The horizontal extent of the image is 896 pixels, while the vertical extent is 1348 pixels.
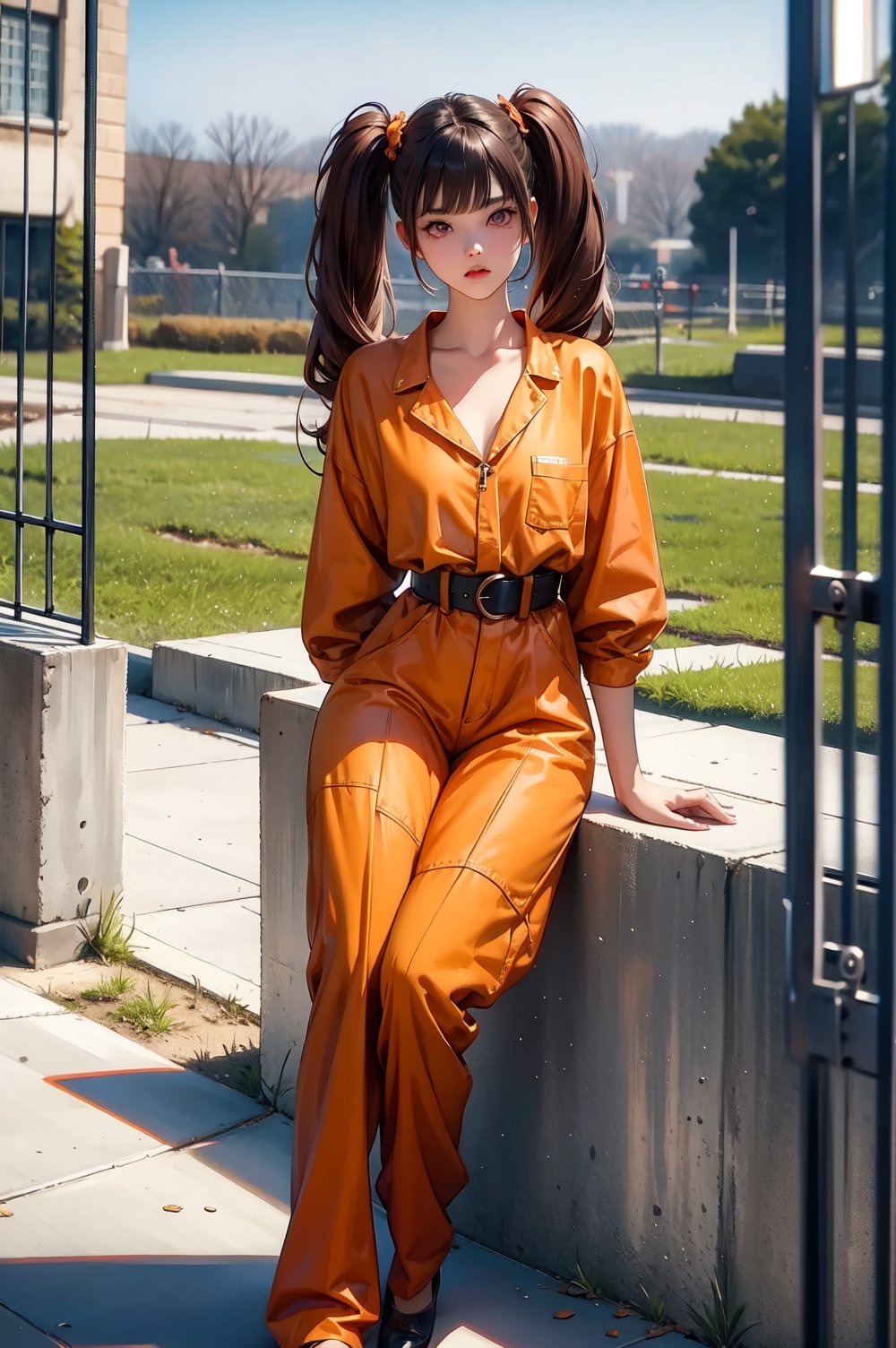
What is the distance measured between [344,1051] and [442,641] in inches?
26.8

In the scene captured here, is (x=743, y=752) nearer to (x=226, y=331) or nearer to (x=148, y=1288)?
(x=148, y=1288)

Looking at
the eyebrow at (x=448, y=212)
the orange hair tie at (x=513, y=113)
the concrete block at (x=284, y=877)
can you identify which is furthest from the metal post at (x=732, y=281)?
the eyebrow at (x=448, y=212)

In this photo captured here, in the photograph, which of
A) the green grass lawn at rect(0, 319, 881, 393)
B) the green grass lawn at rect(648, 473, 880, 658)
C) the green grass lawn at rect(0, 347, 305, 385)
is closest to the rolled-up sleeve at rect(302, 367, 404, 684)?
the green grass lawn at rect(648, 473, 880, 658)

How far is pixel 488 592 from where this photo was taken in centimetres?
270

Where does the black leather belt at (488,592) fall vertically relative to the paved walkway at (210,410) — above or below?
below

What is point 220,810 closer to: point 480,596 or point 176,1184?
point 176,1184

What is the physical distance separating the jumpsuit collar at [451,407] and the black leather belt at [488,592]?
19 centimetres

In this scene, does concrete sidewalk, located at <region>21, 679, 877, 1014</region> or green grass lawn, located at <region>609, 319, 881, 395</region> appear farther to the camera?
green grass lawn, located at <region>609, 319, 881, 395</region>

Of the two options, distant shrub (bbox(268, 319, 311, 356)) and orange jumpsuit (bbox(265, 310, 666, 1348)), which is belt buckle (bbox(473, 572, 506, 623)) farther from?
distant shrub (bbox(268, 319, 311, 356))

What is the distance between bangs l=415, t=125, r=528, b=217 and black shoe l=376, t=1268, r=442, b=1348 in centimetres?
172

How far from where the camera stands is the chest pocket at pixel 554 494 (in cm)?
268

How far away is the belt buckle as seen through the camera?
2689 millimetres

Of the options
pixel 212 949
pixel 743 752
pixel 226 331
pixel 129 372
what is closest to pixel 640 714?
pixel 743 752

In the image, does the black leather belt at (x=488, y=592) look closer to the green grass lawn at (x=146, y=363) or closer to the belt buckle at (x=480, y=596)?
the belt buckle at (x=480, y=596)
